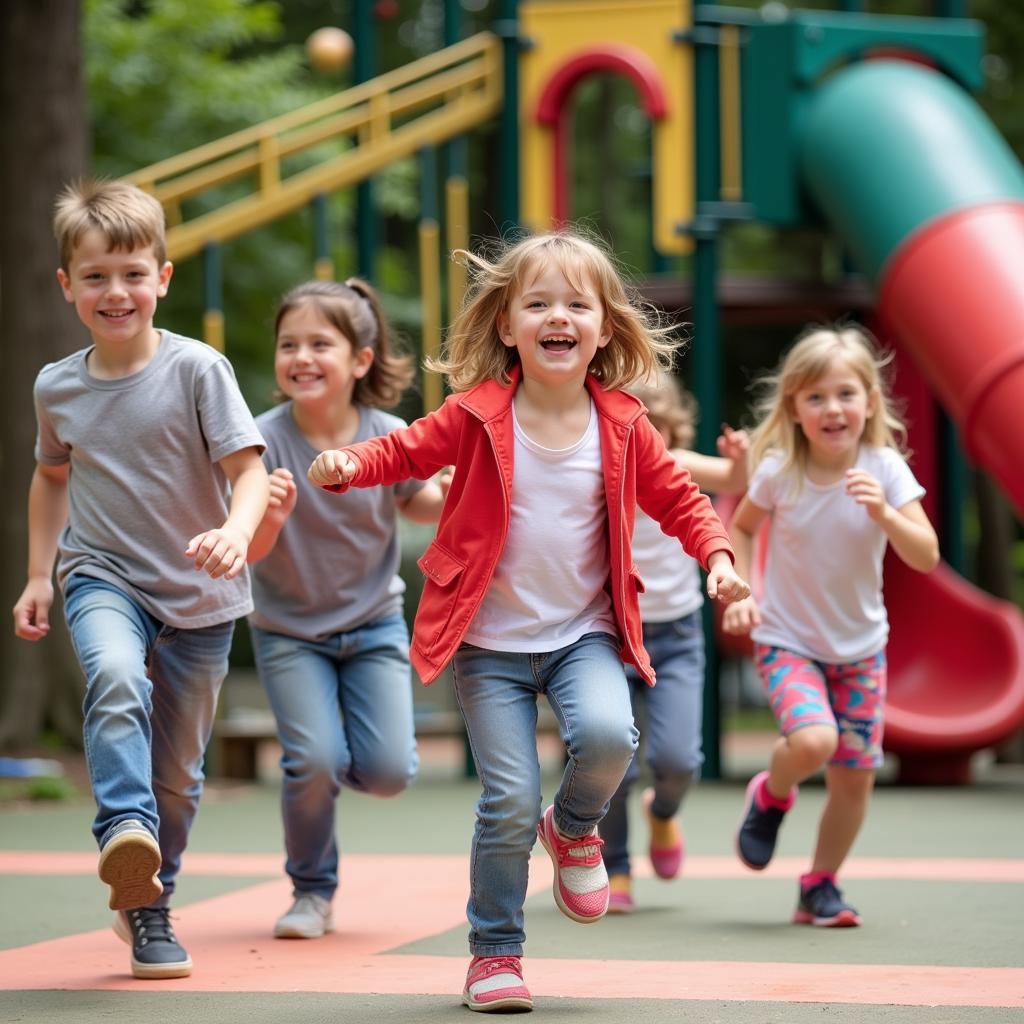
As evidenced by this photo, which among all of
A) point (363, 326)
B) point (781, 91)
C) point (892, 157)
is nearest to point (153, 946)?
point (363, 326)

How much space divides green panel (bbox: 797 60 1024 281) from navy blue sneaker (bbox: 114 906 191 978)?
794cm

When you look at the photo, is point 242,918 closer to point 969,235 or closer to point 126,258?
point 126,258

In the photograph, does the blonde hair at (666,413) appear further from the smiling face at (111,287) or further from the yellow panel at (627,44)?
the yellow panel at (627,44)

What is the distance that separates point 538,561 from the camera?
4.27 meters

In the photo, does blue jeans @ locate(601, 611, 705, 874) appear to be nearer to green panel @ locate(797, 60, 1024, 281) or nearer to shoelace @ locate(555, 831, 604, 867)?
shoelace @ locate(555, 831, 604, 867)

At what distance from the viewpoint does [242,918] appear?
230 inches

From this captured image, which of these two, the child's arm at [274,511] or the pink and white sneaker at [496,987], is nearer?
the pink and white sneaker at [496,987]

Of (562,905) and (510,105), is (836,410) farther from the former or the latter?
(510,105)

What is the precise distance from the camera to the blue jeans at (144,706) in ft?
14.1

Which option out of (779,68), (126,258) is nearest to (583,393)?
(126,258)

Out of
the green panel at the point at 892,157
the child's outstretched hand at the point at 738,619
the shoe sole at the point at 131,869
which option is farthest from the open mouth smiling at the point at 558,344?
the green panel at the point at 892,157

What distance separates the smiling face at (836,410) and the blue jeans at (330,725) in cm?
135

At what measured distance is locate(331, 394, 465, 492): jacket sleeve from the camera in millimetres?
4297

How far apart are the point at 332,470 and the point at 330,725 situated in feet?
4.79
